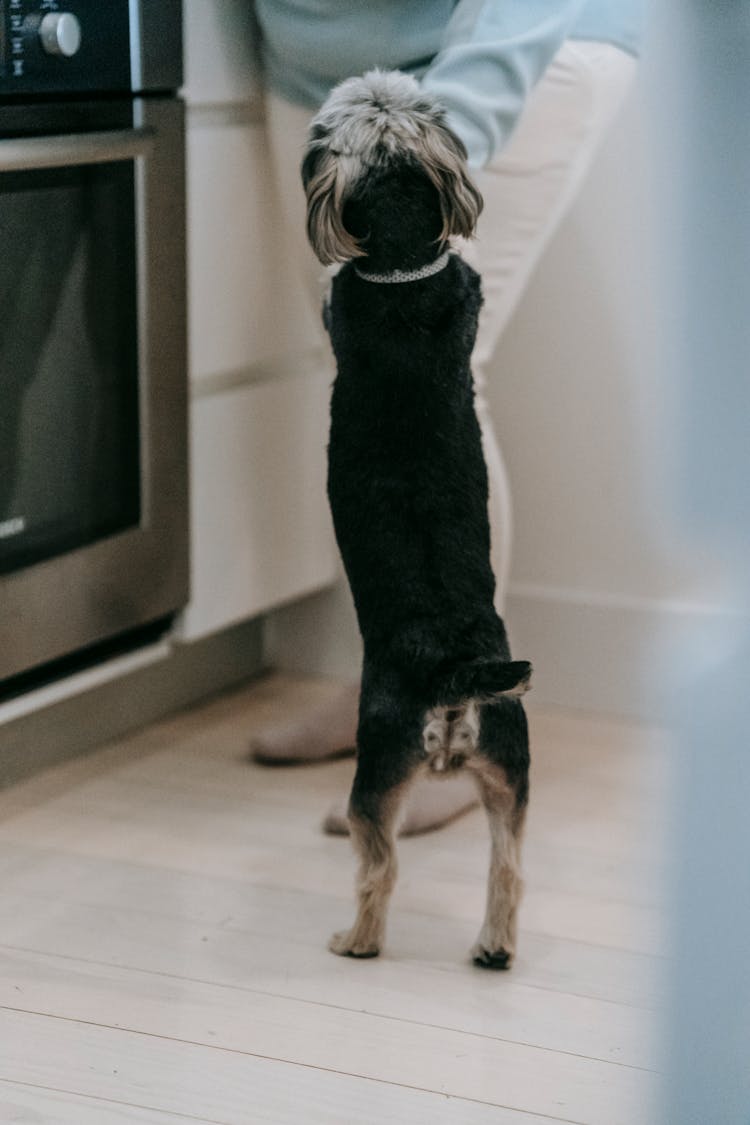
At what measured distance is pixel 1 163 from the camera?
1311mm

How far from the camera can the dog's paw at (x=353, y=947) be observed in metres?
1.25

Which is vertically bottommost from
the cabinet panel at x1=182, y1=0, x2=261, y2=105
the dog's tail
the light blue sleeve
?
the dog's tail

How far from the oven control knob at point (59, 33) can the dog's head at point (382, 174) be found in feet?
1.22

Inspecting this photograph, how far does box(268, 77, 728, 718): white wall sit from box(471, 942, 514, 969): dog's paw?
0.67 metres

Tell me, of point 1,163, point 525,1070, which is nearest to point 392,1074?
point 525,1070

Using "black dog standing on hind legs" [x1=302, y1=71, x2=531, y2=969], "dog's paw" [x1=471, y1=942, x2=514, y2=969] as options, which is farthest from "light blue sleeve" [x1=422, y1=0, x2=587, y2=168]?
"dog's paw" [x1=471, y1=942, x2=514, y2=969]

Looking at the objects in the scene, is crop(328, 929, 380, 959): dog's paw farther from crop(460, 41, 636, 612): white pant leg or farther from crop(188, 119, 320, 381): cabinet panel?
crop(188, 119, 320, 381): cabinet panel

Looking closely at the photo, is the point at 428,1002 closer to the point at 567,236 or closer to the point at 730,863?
the point at 730,863

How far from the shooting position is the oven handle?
1.32 metres

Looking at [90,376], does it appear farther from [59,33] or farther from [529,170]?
[529,170]

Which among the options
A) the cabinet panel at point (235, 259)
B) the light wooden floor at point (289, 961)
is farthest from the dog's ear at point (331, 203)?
the cabinet panel at point (235, 259)

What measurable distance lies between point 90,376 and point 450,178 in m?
0.58

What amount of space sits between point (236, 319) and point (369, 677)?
72 centimetres

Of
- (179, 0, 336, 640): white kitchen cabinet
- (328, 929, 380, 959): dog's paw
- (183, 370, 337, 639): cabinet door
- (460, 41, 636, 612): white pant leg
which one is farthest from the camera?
(183, 370, 337, 639): cabinet door
